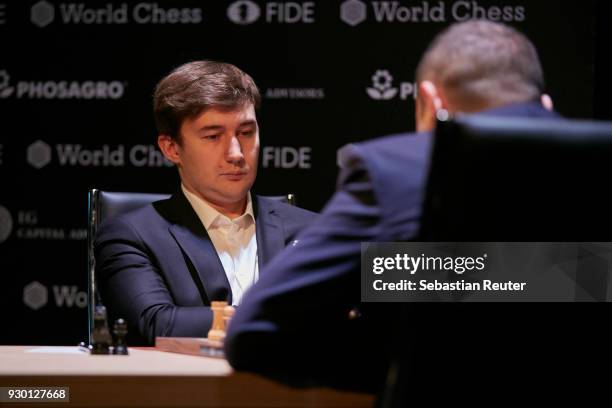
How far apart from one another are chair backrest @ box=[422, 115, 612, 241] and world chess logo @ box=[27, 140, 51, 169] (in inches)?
144

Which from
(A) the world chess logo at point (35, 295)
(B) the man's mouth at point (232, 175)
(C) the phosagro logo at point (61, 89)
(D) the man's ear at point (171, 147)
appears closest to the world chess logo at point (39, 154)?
(C) the phosagro logo at point (61, 89)

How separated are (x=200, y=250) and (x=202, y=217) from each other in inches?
6.5

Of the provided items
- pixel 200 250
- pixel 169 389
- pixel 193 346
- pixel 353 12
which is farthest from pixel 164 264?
pixel 353 12

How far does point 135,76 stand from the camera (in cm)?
466

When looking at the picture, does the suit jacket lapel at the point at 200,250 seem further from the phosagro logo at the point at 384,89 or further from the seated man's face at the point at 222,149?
the phosagro logo at the point at 384,89

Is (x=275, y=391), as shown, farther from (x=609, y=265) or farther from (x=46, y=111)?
(x=46, y=111)

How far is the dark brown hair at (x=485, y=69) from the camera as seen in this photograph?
1.52 meters

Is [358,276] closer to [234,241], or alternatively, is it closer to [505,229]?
[505,229]

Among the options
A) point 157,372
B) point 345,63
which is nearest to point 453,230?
point 157,372

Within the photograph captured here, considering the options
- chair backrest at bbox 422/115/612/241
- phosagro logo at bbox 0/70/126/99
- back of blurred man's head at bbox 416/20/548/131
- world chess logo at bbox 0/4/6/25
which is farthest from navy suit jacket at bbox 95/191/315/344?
world chess logo at bbox 0/4/6/25

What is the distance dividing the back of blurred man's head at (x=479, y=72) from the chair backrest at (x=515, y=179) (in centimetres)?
21

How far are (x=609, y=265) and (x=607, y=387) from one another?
0.62ft

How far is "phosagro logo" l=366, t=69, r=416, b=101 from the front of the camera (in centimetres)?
459

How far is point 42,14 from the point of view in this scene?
4.71 metres
